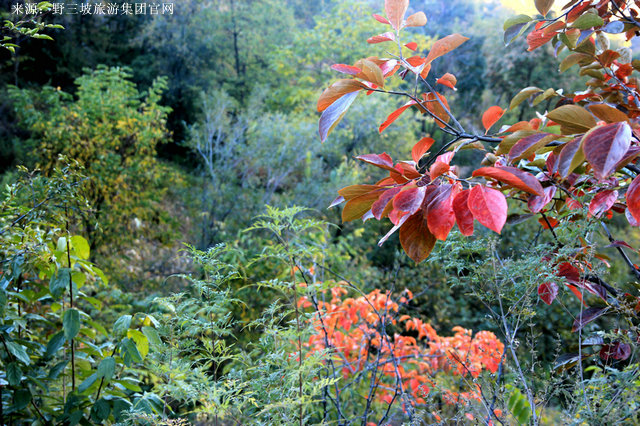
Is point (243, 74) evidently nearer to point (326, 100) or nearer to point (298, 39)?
point (298, 39)

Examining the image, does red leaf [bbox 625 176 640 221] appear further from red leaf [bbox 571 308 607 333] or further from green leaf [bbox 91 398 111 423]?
green leaf [bbox 91 398 111 423]

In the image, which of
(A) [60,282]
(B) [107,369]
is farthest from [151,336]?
(A) [60,282]

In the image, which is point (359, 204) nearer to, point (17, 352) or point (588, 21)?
point (588, 21)

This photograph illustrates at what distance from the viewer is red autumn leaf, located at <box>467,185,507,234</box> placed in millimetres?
522

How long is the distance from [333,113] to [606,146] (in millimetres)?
361

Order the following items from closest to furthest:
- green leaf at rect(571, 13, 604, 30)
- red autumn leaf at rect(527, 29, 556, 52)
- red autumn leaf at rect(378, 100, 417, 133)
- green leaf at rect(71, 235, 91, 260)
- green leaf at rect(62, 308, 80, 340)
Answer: red autumn leaf at rect(378, 100, 417, 133) < green leaf at rect(571, 13, 604, 30) < red autumn leaf at rect(527, 29, 556, 52) < green leaf at rect(62, 308, 80, 340) < green leaf at rect(71, 235, 91, 260)

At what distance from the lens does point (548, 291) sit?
34.1 inches

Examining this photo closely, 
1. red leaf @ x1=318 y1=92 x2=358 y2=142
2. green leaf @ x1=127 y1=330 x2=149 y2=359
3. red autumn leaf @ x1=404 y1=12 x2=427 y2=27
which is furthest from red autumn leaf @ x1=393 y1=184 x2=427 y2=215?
green leaf @ x1=127 y1=330 x2=149 y2=359

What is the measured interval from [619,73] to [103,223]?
11.5 ft

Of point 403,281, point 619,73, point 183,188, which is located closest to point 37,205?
point 619,73

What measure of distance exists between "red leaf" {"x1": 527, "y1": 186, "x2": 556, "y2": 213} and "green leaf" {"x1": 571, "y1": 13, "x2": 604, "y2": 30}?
13.8 inches

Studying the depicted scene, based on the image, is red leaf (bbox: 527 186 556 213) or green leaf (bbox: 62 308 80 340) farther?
green leaf (bbox: 62 308 80 340)

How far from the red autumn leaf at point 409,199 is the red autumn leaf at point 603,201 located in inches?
15.1

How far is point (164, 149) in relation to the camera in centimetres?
681
